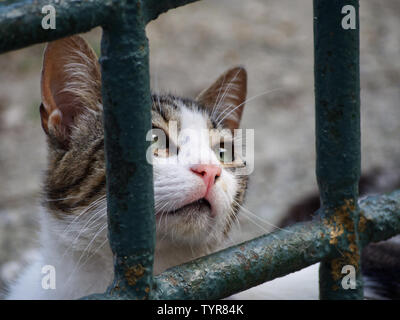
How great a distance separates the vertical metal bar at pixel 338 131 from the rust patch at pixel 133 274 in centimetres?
41

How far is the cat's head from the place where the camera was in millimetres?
1505

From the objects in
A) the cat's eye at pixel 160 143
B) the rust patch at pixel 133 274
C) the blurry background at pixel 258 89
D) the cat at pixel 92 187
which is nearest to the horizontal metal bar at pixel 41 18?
the rust patch at pixel 133 274

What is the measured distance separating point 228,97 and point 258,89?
1.92m

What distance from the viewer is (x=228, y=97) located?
207cm

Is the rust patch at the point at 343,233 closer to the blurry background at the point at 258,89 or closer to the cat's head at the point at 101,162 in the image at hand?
the cat's head at the point at 101,162

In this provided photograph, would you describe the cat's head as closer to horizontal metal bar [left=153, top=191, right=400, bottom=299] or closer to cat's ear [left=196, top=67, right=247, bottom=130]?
cat's ear [left=196, top=67, right=247, bottom=130]

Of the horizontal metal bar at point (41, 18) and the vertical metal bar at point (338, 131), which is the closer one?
the horizontal metal bar at point (41, 18)

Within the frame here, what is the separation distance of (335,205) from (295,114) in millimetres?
2730

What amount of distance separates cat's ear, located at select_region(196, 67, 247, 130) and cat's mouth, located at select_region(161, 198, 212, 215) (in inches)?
19.6

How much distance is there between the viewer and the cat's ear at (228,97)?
2.02 metres

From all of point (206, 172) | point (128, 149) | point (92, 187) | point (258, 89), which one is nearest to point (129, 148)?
point (128, 149)

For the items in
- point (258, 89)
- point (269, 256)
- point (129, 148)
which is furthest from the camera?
point (258, 89)

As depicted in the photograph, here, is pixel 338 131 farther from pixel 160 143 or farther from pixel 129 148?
pixel 160 143

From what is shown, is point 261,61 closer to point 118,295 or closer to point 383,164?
point 383,164
